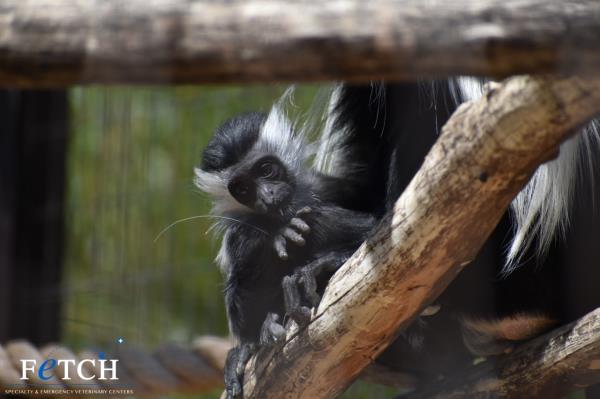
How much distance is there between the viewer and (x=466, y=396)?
1280mm

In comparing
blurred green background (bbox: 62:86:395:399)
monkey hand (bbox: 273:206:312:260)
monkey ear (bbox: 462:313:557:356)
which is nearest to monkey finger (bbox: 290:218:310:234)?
monkey hand (bbox: 273:206:312:260)

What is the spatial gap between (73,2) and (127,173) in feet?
8.16

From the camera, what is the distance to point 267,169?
142 cm

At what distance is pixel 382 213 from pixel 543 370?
34 centimetres

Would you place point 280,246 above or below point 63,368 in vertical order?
above

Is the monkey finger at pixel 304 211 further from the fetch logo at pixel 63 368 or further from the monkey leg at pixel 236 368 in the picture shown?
the fetch logo at pixel 63 368

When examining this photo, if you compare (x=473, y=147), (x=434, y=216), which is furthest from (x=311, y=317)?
(x=473, y=147)

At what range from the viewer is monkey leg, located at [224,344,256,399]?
1225 mm

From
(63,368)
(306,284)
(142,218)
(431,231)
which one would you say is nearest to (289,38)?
(431,231)

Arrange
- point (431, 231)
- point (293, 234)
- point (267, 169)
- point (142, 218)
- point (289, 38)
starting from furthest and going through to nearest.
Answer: point (142, 218) → point (267, 169) → point (293, 234) → point (431, 231) → point (289, 38)

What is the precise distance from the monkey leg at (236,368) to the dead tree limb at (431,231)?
0.02m

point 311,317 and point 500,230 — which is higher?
point 500,230

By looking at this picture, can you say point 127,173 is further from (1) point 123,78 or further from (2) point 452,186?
(1) point 123,78

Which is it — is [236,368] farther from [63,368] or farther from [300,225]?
[63,368]
